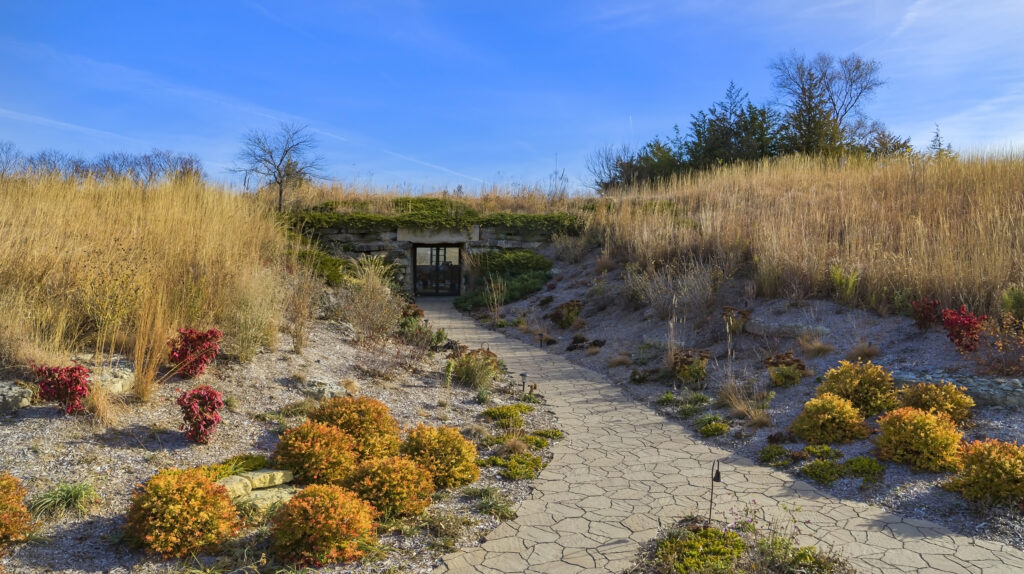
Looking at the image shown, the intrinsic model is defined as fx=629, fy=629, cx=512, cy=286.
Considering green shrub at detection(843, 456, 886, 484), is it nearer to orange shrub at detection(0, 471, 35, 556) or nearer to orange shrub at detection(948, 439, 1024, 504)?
orange shrub at detection(948, 439, 1024, 504)

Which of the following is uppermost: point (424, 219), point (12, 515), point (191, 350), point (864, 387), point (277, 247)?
point (424, 219)

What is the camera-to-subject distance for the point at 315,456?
4324mm

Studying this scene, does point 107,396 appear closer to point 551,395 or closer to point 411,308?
point 551,395

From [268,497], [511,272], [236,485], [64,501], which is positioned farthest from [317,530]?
[511,272]

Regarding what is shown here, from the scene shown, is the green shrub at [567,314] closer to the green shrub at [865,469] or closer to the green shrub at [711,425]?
the green shrub at [711,425]

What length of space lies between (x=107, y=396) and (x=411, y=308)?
5.83 meters

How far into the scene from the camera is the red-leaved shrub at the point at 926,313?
23.3ft

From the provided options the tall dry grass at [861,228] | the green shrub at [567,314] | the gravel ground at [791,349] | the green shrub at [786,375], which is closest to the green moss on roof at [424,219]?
the tall dry grass at [861,228]

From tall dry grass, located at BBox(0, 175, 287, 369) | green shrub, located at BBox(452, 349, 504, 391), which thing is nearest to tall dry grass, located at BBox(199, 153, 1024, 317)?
green shrub, located at BBox(452, 349, 504, 391)

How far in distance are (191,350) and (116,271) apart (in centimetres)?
102

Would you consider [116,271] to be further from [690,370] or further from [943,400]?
[943,400]

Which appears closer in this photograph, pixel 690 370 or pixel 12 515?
pixel 12 515

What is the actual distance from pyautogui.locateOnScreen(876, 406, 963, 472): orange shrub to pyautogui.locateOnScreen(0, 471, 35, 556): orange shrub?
5695 millimetres

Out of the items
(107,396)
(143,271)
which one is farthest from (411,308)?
(107,396)
